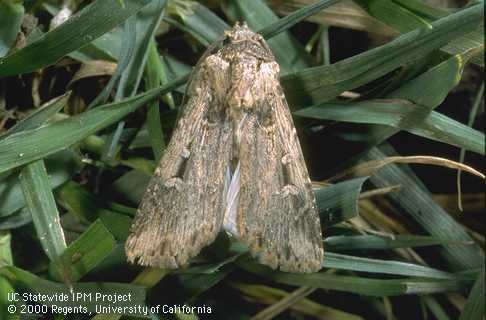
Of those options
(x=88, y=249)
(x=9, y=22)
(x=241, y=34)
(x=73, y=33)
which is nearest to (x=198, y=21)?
(x=241, y=34)

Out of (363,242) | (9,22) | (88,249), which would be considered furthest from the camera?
(363,242)

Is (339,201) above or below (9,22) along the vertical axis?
below

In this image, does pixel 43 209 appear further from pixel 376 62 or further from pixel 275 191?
pixel 376 62

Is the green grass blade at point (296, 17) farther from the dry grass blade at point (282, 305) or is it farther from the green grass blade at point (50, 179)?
the dry grass blade at point (282, 305)

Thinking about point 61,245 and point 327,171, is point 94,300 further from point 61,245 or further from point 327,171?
point 327,171

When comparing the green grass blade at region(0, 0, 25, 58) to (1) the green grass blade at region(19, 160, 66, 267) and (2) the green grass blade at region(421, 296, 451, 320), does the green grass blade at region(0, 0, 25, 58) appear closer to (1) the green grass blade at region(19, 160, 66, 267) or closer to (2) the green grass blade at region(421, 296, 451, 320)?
(1) the green grass blade at region(19, 160, 66, 267)

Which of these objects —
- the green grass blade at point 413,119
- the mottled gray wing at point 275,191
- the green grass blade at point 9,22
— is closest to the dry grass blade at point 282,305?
the mottled gray wing at point 275,191
